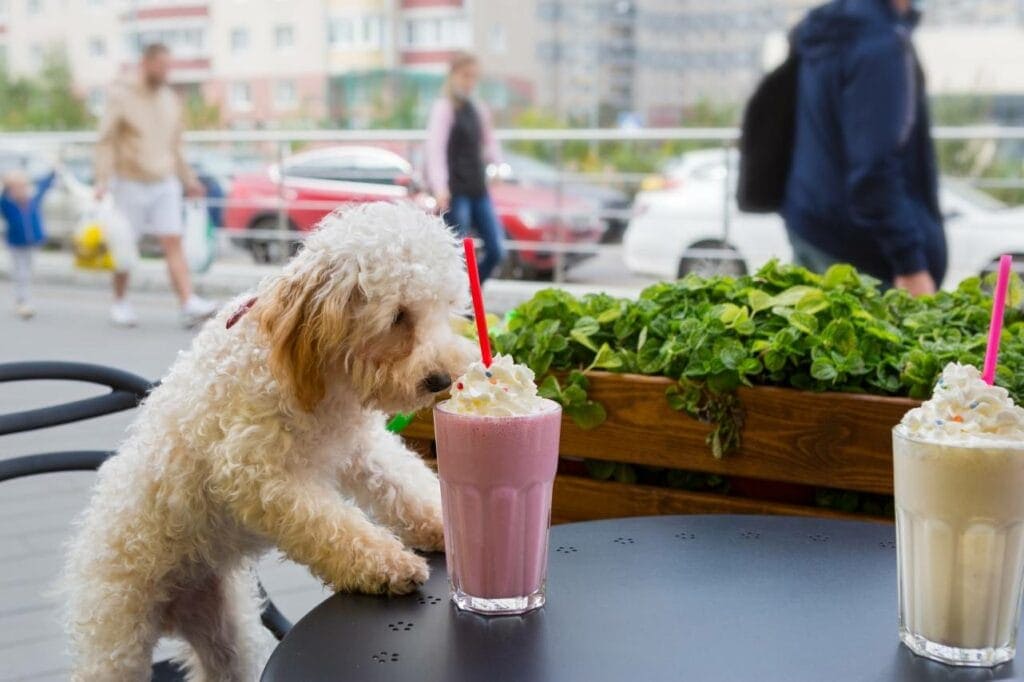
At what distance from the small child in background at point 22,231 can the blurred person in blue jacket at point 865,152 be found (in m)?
4.78

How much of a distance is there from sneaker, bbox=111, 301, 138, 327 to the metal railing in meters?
1.06

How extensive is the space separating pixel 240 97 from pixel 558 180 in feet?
25.4

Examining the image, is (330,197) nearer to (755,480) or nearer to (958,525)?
(755,480)

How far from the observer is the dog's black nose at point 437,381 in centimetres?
142

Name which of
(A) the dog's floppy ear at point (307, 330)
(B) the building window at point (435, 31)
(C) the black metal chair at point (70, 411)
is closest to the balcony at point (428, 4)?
(B) the building window at point (435, 31)

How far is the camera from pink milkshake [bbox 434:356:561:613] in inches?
45.0

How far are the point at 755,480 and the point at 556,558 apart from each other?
711 millimetres

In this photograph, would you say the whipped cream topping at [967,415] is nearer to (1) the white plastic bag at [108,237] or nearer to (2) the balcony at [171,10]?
(1) the white plastic bag at [108,237]

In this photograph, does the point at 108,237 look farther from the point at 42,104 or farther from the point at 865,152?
the point at 42,104

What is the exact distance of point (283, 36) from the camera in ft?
49.7

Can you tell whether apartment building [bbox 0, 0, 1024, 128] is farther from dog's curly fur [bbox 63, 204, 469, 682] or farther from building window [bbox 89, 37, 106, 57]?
dog's curly fur [bbox 63, 204, 469, 682]

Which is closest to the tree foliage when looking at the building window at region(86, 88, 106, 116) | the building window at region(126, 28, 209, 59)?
the building window at region(86, 88, 106, 116)

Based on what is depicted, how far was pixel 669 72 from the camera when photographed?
1489 centimetres

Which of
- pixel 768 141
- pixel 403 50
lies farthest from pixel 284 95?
pixel 768 141
